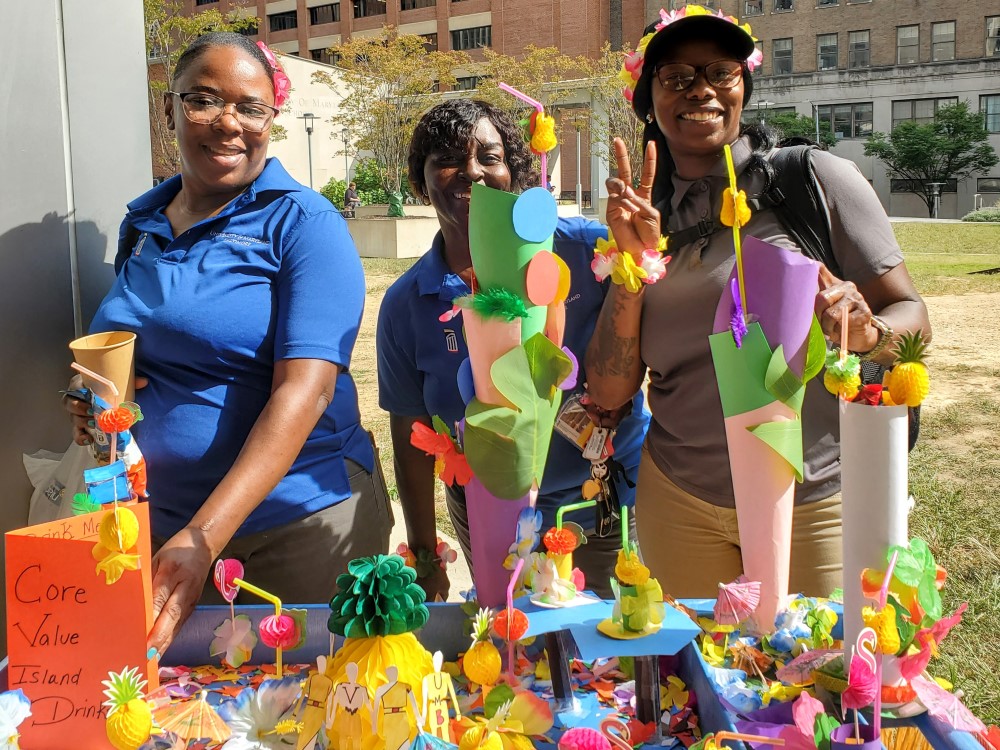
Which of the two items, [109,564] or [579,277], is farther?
[579,277]

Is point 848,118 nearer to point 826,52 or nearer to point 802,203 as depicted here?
point 826,52

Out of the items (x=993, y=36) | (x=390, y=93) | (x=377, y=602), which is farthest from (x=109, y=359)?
(x=993, y=36)

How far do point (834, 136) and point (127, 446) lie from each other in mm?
35792

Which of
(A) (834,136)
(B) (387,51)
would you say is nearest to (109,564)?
(B) (387,51)

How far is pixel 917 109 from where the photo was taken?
1267 inches

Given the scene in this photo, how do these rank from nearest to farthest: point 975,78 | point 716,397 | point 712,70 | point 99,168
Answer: point 712,70, point 716,397, point 99,168, point 975,78

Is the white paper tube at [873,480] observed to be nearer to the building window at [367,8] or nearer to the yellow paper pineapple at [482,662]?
the yellow paper pineapple at [482,662]

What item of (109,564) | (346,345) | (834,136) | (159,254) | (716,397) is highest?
(834,136)

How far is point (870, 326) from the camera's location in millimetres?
1189

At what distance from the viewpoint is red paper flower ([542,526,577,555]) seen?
1176 mm

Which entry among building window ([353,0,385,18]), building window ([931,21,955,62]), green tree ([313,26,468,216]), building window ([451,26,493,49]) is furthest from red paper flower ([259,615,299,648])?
building window ([353,0,385,18])

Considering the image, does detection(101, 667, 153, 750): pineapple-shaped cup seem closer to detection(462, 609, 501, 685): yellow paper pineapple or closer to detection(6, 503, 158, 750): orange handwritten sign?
detection(6, 503, 158, 750): orange handwritten sign

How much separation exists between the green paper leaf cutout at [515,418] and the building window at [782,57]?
36717mm

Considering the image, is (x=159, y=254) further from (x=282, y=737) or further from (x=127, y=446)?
(x=282, y=737)
